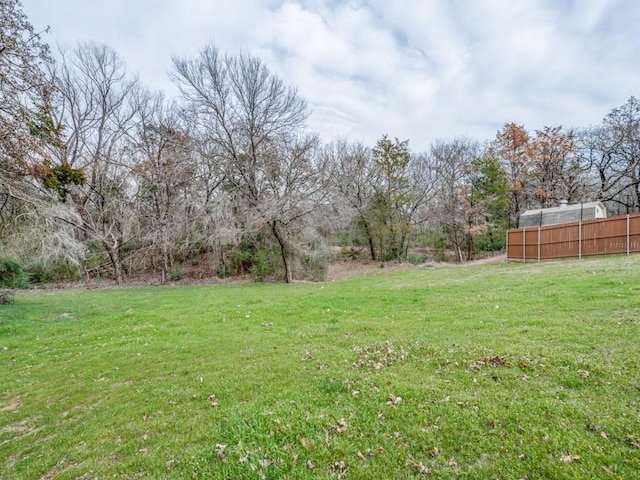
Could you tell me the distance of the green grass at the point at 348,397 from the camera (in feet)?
7.63

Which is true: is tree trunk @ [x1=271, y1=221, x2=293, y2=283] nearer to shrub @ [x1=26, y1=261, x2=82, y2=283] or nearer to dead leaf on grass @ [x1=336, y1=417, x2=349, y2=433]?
shrub @ [x1=26, y1=261, x2=82, y2=283]

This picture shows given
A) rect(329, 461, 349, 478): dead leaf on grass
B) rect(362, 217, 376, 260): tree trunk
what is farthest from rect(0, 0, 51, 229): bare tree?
rect(362, 217, 376, 260): tree trunk

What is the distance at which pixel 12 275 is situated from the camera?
17141 millimetres

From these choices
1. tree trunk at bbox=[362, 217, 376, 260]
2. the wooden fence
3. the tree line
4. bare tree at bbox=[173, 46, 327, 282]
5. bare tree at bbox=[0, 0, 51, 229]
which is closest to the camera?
bare tree at bbox=[0, 0, 51, 229]

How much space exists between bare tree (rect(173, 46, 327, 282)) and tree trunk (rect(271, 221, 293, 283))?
0.06 metres

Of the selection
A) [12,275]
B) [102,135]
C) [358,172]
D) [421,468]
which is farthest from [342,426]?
[102,135]

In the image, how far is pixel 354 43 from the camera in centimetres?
1155

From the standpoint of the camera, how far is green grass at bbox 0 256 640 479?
2.33 metres

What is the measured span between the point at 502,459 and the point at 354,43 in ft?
42.8

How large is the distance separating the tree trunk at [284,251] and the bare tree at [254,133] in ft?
0.19

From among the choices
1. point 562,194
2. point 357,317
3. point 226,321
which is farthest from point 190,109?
point 562,194

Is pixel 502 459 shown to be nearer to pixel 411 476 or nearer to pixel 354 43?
pixel 411 476

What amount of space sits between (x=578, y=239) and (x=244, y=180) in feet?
57.6

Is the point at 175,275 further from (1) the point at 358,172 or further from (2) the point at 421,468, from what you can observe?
(2) the point at 421,468
